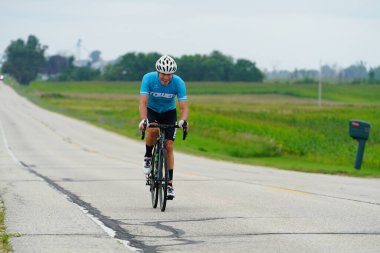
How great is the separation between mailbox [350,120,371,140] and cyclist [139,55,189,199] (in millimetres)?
11158

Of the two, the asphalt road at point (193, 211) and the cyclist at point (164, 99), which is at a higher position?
the cyclist at point (164, 99)

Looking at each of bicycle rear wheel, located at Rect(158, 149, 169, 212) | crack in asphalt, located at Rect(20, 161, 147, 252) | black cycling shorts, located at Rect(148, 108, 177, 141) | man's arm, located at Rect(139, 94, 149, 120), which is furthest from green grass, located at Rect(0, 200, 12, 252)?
black cycling shorts, located at Rect(148, 108, 177, 141)

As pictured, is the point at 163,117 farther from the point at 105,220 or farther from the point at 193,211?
the point at 105,220

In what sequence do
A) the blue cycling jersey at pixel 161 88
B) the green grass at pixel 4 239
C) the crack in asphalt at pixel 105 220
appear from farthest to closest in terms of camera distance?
the blue cycling jersey at pixel 161 88, the crack in asphalt at pixel 105 220, the green grass at pixel 4 239

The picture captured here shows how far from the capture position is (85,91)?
15938 cm

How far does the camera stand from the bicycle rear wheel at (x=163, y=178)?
12516mm

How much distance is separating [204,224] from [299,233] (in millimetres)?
1366

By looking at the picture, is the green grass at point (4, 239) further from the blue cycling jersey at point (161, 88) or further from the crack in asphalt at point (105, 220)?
the blue cycling jersey at point (161, 88)

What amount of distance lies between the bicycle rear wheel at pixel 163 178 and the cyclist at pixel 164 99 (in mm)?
103

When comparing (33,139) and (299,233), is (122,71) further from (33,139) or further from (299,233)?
(299,233)

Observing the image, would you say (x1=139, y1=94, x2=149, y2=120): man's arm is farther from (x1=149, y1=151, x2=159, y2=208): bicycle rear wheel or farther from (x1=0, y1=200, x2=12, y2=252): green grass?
(x1=0, y1=200, x2=12, y2=252): green grass

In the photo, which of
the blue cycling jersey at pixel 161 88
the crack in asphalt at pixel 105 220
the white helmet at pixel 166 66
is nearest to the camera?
the crack in asphalt at pixel 105 220

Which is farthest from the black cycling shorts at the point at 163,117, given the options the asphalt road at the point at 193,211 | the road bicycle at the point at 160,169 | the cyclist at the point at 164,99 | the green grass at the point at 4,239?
the green grass at the point at 4,239

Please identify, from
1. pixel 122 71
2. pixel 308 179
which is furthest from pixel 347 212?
pixel 122 71
